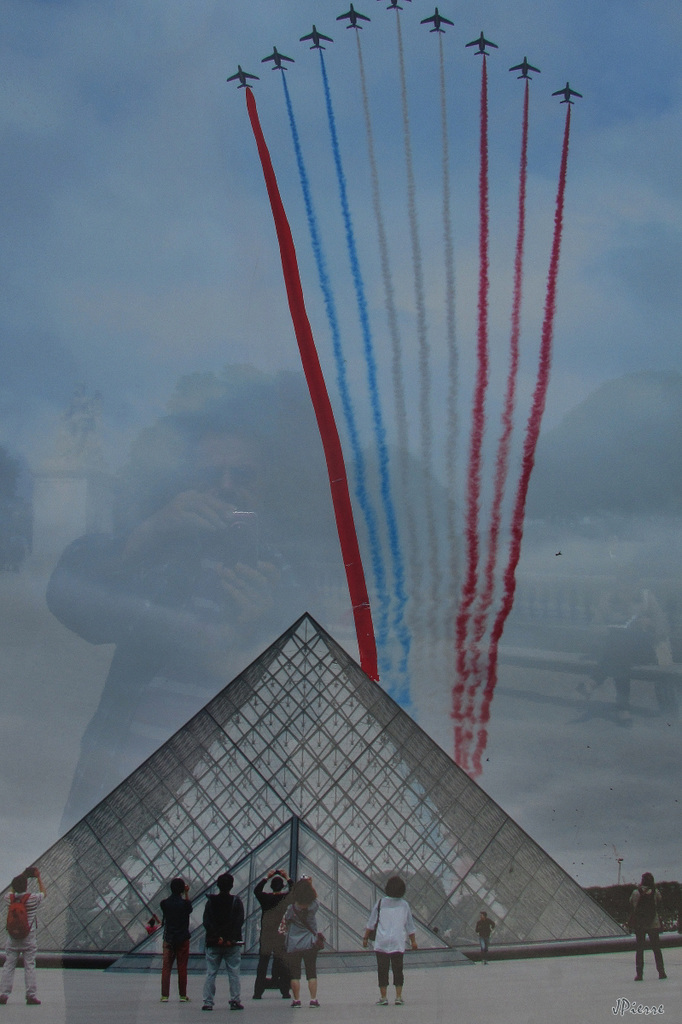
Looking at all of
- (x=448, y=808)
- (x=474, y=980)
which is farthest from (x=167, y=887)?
(x=474, y=980)

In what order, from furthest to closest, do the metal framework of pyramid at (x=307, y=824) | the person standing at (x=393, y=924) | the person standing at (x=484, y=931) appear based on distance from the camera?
the metal framework of pyramid at (x=307, y=824)
the person standing at (x=484, y=931)
the person standing at (x=393, y=924)

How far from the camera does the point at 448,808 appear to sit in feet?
48.7

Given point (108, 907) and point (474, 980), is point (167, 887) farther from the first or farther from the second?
point (474, 980)

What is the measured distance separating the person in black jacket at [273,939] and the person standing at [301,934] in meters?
0.21

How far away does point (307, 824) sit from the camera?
43.3ft

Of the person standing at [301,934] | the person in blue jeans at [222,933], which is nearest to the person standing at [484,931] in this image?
the person standing at [301,934]

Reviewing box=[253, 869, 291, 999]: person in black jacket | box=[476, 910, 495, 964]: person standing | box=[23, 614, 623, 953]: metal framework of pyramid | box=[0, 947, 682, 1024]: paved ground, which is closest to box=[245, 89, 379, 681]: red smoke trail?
box=[23, 614, 623, 953]: metal framework of pyramid

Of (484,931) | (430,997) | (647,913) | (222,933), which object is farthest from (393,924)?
(484,931)

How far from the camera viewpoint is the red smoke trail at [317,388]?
2283cm

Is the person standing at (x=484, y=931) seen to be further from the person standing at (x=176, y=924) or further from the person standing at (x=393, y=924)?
the person standing at (x=176, y=924)

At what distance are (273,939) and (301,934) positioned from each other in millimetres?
458

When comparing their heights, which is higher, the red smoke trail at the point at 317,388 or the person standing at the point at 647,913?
the red smoke trail at the point at 317,388

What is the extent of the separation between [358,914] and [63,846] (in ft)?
17.2

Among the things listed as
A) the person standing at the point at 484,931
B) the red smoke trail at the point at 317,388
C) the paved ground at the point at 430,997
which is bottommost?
the paved ground at the point at 430,997
